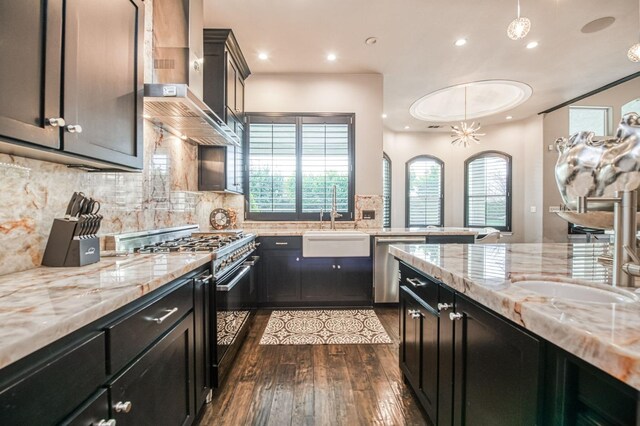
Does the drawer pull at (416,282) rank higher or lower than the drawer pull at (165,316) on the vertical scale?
higher

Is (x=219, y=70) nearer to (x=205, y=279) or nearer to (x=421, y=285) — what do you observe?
(x=205, y=279)

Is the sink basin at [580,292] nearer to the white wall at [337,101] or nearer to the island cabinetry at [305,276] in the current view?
the island cabinetry at [305,276]

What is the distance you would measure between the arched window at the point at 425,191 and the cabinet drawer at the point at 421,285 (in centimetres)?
546

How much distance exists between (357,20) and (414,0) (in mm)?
557

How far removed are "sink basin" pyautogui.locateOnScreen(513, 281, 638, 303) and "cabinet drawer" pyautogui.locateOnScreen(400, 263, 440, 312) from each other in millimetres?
373

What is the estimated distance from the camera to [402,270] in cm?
186

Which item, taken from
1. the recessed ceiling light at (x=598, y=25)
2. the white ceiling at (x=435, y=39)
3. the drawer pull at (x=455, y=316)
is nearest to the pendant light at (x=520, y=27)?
the white ceiling at (x=435, y=39)

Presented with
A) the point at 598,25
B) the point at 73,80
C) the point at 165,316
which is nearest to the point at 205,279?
the point at 165,316

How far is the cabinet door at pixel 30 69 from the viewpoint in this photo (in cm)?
81

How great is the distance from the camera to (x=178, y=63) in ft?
6.62

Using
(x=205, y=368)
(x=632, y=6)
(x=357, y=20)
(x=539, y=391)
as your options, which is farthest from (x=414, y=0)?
(x=205, y=368)

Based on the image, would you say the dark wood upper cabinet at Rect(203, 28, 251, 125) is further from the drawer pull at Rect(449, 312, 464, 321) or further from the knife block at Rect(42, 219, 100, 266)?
the drawer pull at Rect(449, 312, 464, 321)

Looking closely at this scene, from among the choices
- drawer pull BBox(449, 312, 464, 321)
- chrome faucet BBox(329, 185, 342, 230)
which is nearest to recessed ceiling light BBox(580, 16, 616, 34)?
chrome faucet BBox(329, 185, 342, 230)

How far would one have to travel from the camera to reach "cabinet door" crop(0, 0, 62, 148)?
813 mm
